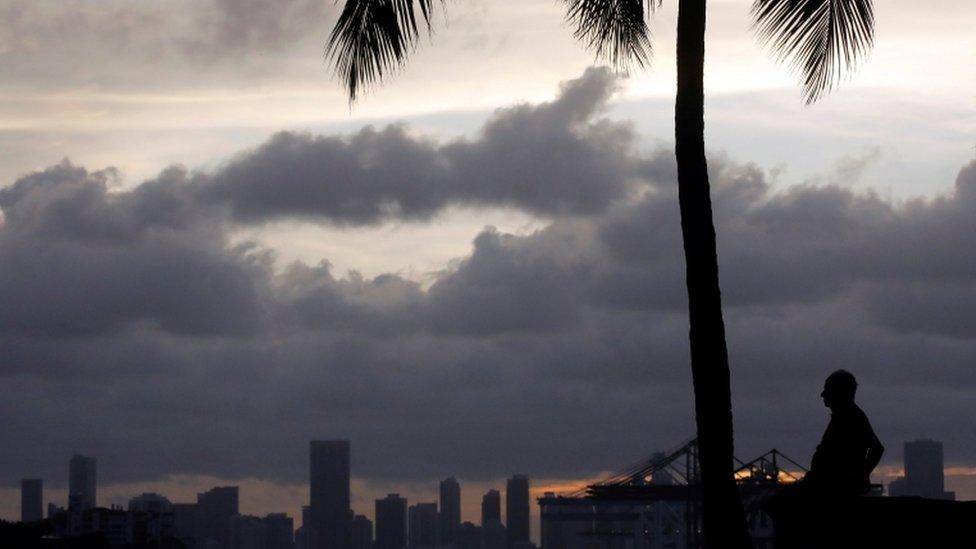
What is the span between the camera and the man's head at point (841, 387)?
11781mm

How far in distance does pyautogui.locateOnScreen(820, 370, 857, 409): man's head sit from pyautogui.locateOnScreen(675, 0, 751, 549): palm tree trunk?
214cm

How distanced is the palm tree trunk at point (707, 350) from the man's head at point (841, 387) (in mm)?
2139

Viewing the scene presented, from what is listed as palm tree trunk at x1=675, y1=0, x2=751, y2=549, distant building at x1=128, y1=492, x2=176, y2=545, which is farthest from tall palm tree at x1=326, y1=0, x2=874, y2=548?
distant building at x1=128, y1=492, x2=176, y2=545

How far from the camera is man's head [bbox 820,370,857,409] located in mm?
11781

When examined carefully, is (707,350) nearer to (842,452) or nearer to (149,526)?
(842,452)

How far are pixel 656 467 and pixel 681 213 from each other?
129 meters

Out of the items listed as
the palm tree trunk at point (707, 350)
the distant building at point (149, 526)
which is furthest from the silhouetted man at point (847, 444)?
the distant building at point (149, 526)

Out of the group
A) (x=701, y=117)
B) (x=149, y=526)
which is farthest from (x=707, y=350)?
(x=149, y=526)

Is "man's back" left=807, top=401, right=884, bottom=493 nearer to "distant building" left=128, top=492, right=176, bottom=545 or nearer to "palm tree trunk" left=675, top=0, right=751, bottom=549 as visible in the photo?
"palm tree trunk" left=675, top=0, right=751, bottom=549

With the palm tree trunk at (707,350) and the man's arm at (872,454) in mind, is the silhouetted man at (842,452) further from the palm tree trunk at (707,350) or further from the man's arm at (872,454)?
the palm tree trunk at (707,350)

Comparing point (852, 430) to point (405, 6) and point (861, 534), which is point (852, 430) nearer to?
point (861, 534)

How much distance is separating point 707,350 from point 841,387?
230 cm

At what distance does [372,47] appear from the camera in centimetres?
1578

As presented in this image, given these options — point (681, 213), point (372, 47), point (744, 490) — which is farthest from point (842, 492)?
point (744, 490)
